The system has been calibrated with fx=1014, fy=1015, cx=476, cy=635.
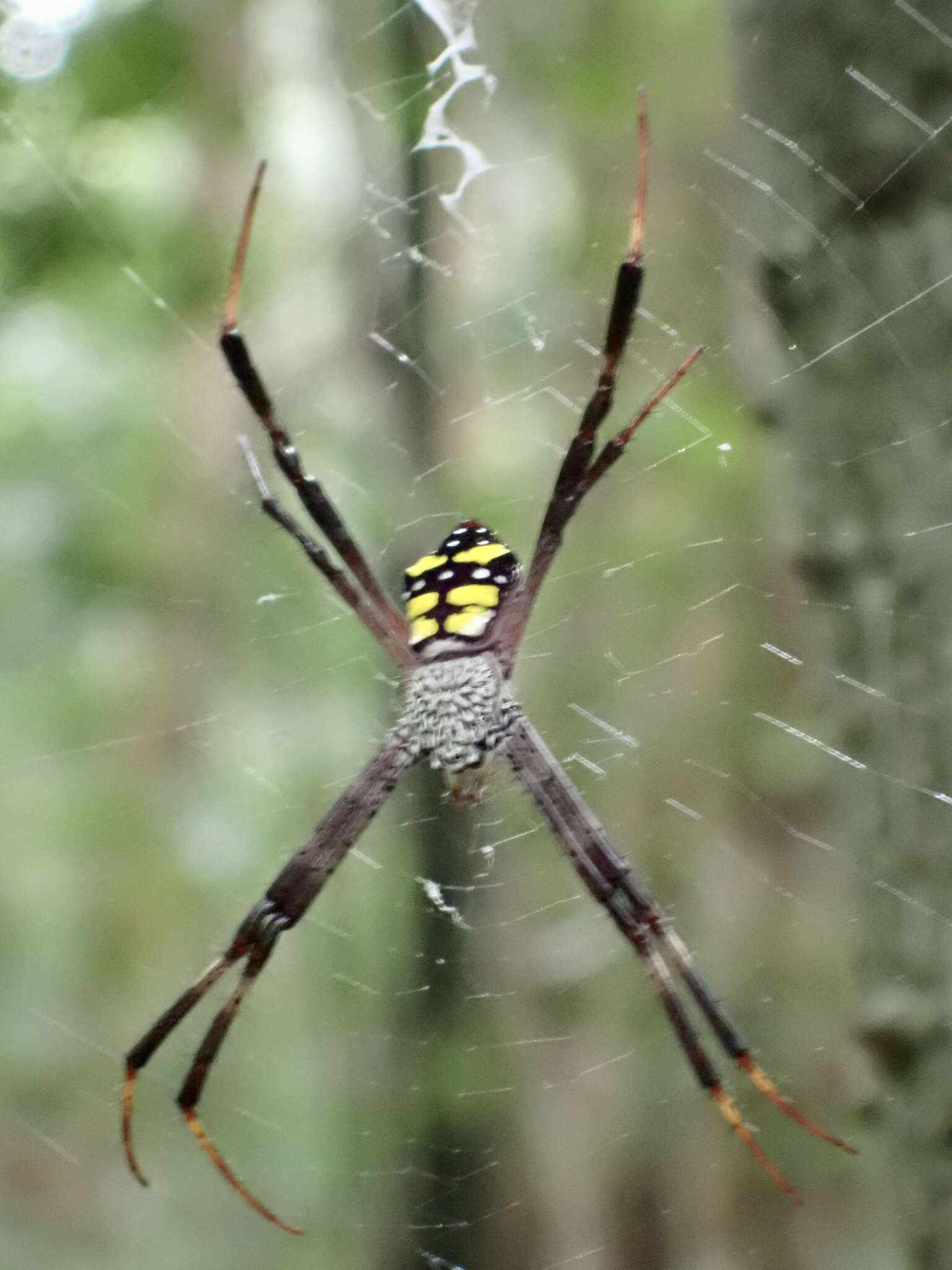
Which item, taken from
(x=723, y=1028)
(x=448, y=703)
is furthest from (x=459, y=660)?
(x=723, y=1028)

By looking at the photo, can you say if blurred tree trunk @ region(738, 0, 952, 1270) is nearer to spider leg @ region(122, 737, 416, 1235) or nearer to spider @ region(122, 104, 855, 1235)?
spider @ region(122, 104, 855, 1235)

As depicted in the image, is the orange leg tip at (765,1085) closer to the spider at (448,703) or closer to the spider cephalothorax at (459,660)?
the spider at (448,703)

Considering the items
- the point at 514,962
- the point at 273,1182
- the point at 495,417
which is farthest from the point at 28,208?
the point at 273,1182

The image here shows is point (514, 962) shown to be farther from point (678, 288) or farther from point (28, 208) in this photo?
point (28, 208)

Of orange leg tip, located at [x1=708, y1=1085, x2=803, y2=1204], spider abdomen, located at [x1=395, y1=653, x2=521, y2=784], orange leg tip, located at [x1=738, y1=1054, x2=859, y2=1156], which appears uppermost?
spider abdomen, located at [x1=395, y1=653, x2=521, y2=784]

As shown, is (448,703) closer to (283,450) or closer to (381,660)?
(283,450)

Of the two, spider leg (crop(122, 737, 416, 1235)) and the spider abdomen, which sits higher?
the spider abdomen

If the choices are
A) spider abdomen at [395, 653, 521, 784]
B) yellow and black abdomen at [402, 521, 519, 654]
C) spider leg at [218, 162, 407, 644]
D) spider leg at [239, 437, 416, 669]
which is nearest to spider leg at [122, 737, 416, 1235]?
spider abdomen at [395, 653, 521, 784]

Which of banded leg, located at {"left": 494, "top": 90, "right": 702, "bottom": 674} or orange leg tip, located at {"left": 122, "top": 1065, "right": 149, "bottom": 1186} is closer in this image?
banded leg, located at {"left": 494, "top": 90, "right": 702, "bottom": 674}
